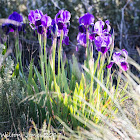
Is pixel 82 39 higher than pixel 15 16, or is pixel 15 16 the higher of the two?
pixel 15 16

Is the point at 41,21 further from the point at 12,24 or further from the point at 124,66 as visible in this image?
the point at 124,66

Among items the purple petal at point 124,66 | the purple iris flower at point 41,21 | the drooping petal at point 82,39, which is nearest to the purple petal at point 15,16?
the purple iris flower at point 41,21

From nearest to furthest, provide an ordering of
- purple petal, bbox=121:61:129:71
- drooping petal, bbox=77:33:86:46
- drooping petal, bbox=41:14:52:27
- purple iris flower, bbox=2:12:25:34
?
drooping petal, bbox=41:14:52:27 → purple petal, bbox=121:61:129:71 → drooping petal, bbox=77:33:86:46 → purple iris flower, bbox=2:12:25:34

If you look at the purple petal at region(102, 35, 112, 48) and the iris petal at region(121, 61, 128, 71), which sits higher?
the purple petal at region(102, 35, 112, 48)

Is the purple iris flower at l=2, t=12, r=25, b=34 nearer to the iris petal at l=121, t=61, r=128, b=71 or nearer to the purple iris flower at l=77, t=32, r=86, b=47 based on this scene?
the purple iris flower at l=77, t=32, r=86, b=47

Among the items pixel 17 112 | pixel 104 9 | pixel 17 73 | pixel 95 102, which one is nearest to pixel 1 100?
pixel 17 112

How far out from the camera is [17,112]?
90.4 inches

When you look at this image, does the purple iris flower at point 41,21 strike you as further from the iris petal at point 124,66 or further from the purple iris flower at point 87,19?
the iris petal at point 124,66

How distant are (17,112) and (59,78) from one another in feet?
1.64

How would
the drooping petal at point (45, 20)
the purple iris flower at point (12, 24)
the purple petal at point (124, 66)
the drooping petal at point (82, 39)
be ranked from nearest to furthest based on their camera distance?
the drooping petal at point (45, 20)
the purple petal at point (124, 66)
the drooping petal at point (82, 39)
the purple iris flower at point (12, 24)

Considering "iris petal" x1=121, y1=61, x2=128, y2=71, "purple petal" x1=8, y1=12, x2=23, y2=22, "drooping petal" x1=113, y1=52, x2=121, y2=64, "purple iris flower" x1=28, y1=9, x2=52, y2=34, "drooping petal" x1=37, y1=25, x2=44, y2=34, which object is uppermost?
"purple petal" x1=8, y1=12, x2=23, y2=22

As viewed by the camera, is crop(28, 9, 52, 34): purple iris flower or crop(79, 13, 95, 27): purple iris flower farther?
crop(79, 13, 95, 27): purple iris flower

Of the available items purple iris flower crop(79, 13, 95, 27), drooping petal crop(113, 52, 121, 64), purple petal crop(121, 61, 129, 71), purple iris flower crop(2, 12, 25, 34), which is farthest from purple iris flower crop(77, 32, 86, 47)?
purple iris flower crop(2, 12, 25, 34)

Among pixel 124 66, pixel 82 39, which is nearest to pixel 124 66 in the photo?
pixel 124 66
